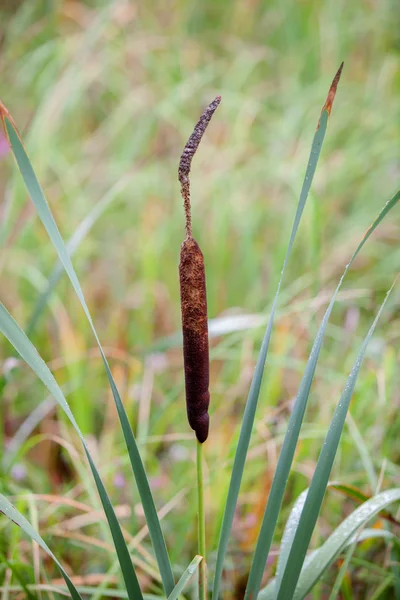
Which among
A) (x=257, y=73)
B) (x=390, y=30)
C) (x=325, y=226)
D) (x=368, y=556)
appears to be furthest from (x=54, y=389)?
(x=390, y=30)

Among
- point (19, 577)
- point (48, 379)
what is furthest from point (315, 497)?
point (19, 577)

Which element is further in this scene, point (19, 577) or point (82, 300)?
point (19, 577)

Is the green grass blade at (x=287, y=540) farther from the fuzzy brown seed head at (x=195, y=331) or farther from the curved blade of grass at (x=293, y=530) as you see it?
the fuzzy brown seed head at (x=195, y=331)

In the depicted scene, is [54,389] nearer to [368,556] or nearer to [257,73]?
[368,556]

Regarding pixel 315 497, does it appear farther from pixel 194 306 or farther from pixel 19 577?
pixel 19 577

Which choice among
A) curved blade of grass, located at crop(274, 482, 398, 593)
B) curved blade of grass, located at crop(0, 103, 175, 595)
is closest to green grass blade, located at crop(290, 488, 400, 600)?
curved blade of grass, located at crop(274, 482, 398, 593)

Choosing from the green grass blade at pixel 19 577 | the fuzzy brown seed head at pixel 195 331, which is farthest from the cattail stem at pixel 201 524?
the green grass blade at pixel 19 577

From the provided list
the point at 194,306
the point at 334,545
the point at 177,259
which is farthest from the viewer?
the point at 177,259
